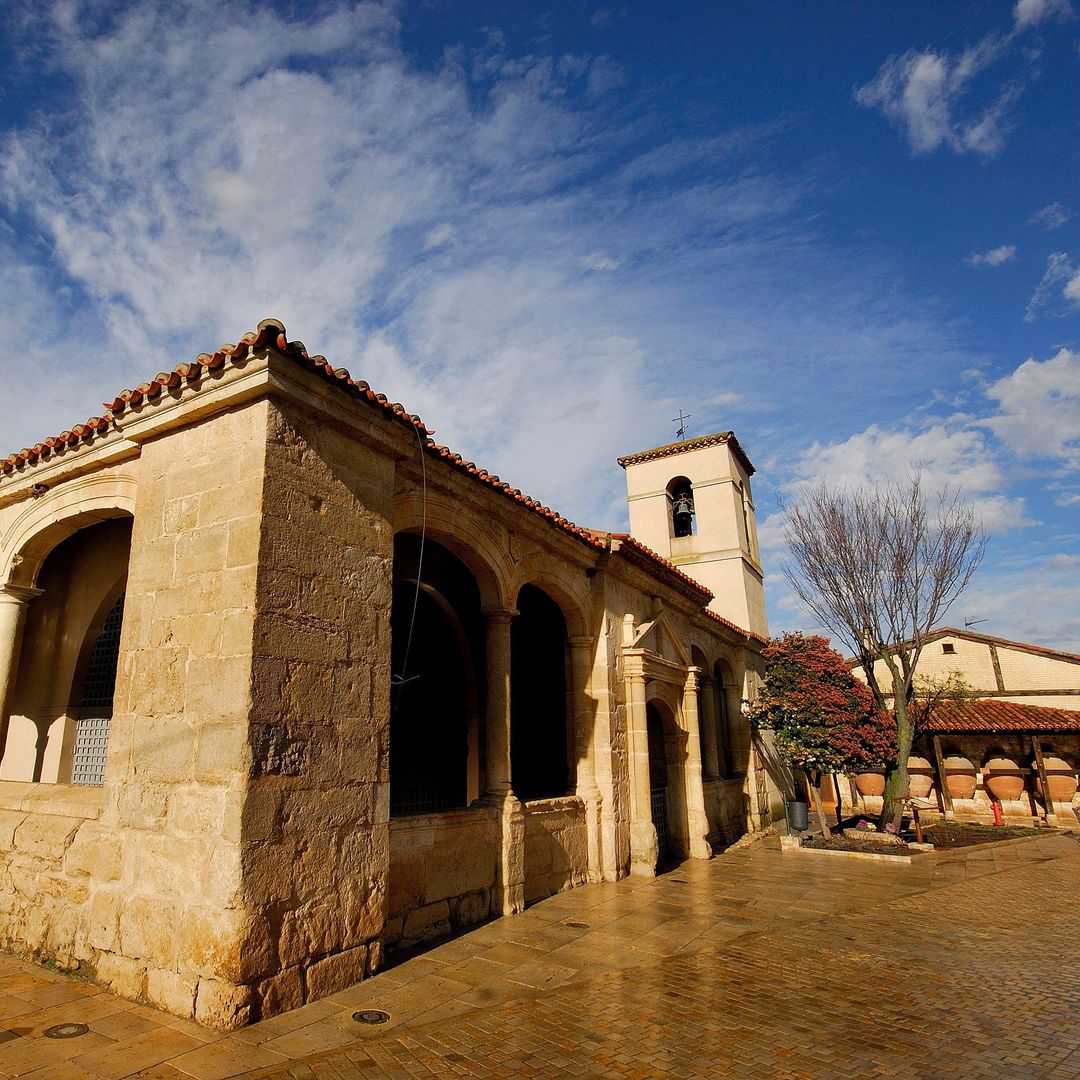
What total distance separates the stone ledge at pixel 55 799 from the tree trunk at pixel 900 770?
1360 cm

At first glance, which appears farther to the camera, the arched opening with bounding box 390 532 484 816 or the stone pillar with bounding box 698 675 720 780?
the stone pillar with bounding box 698 675 720 780

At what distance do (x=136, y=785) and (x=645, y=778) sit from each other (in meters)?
6.60

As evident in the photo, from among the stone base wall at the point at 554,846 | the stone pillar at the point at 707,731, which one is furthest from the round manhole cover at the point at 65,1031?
the stone pillar at the point at 707,731

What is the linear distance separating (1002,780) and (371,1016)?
19.5 meters

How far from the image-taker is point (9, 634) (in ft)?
24.0

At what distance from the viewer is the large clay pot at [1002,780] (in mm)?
18266

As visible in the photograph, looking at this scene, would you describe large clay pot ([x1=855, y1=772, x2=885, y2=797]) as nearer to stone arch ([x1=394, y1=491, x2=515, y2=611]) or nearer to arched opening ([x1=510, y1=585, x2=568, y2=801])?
arched opening ([x1=510, y1=585, x2=568, y2=801])

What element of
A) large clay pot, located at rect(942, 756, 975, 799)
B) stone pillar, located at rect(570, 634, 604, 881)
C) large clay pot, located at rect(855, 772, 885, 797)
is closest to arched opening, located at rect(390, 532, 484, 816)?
stone pillar, located at rect(570, 634, 604, 881)

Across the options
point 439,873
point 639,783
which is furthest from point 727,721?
point 439,873

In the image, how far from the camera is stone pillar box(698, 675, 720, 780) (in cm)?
1371

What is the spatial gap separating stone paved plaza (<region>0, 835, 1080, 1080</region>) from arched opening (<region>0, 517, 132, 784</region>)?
3.52m

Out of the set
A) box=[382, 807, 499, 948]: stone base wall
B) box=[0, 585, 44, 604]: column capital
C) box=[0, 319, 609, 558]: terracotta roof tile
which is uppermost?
box=[0, 319, 609, 558]: terracotta roof tile

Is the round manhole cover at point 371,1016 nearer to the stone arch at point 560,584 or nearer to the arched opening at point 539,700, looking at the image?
the stone arch at point 560,584

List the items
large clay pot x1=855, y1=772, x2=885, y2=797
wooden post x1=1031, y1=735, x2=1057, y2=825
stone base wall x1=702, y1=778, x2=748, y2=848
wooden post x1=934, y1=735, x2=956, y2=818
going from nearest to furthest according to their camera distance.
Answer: stone base wall x1=702, y1=778, x2=748, y2=848
wooden post x1=1031, y1=735, x2=1057, y2=825
wooden post x1=934, y1=735, x2=956, y2=818
large clay pot x1=855, y1=772, x2=885, y2=797
